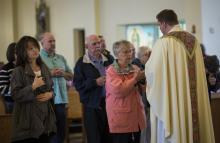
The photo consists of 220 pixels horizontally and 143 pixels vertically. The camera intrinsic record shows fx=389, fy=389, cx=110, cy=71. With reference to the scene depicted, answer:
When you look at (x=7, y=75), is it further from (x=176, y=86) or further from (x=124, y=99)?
(x=176, y=86)

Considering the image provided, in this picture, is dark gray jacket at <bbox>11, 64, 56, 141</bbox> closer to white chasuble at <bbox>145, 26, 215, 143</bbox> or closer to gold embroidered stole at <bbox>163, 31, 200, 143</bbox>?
white chasuble at <bbox>145, 26, 215, 143</bbox>

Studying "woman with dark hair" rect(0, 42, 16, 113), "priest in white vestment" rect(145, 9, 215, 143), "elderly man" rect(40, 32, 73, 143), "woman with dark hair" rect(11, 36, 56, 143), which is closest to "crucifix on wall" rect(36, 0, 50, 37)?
"elderly man" rect(40, 32, 73, 143)

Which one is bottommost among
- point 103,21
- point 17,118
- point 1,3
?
point 17,118

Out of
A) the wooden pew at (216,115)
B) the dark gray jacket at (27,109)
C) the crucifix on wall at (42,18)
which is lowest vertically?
the wooden pew at (216,115)

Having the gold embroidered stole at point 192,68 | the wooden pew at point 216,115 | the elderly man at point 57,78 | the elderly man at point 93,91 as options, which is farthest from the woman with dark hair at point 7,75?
the wooden pew at point 216,115

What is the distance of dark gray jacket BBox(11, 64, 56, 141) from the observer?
326 centimetres

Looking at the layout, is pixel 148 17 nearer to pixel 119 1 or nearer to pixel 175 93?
pixel 119 1

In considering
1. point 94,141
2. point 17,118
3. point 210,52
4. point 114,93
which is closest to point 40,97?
point 17,118

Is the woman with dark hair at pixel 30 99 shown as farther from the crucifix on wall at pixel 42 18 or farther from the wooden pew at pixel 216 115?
the crucifix on wall at pixel 42 18

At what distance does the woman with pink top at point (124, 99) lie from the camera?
3590 mm

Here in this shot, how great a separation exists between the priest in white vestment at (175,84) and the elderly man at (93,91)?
0.73 meters

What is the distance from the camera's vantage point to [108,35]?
10.0 meters

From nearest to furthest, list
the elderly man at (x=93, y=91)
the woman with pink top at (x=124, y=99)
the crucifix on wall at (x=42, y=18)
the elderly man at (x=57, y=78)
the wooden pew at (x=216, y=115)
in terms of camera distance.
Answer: the woman with pink top at (x=124, y=99)
the elderly man at (x=93, y=91)
the elderly man at (x=57, y=78)
the wooden pew at (x=216, y=115)
the crucifix on wall at (x=42, y=18)

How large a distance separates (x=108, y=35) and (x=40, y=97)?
6.78 m
